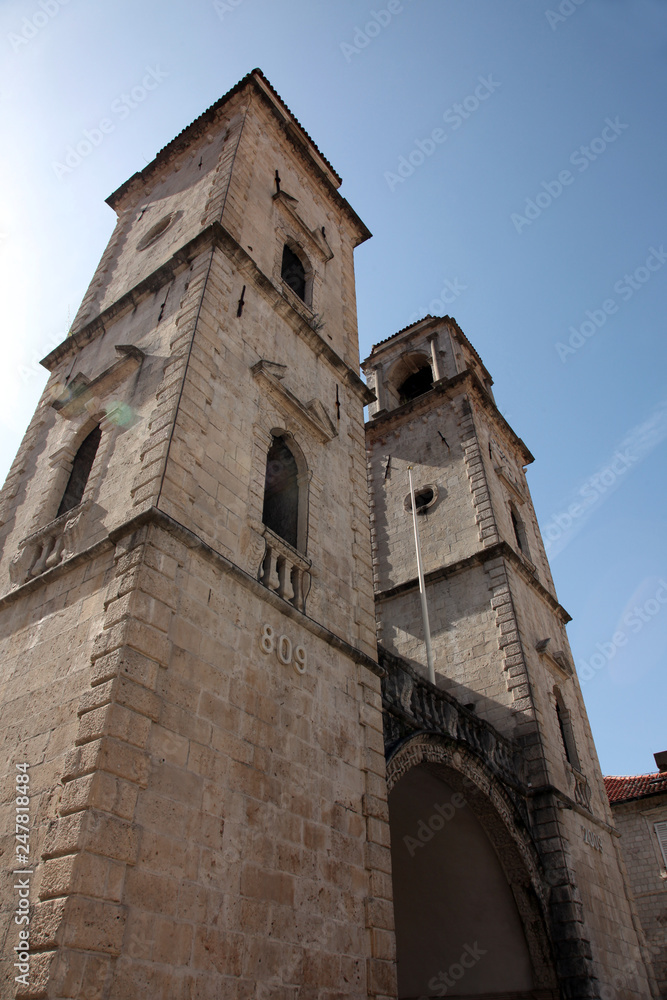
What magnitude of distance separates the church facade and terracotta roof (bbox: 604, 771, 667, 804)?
6713mm

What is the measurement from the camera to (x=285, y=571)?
26.7 ft

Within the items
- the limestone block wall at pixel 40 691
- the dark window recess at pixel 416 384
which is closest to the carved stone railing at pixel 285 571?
the limestone block wall at pixel 40 691

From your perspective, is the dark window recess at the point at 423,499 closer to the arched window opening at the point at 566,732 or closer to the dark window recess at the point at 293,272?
the arched window opening at the point at 566,732

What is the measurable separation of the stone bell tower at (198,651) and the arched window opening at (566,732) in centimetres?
813

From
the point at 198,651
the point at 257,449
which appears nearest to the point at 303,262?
the point at 257,449

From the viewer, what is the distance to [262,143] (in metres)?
14.0

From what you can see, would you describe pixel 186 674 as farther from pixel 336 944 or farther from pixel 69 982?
pixel 336 944

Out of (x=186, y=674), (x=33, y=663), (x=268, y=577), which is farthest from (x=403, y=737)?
(x=33, y=663)

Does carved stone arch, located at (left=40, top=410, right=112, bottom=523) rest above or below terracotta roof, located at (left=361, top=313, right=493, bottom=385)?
below

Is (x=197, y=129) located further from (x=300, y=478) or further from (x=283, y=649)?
(x=283, y=649)

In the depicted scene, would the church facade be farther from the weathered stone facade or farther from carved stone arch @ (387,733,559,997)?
the weathered stone facade

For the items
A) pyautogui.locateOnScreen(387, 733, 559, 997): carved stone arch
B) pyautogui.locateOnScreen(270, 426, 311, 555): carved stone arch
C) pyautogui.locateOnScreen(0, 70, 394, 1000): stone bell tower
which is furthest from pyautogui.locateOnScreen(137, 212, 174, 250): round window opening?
pyautogui.locateOnScreen(387, 733, 559, 997): carved stone arch

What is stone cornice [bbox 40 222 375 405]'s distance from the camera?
34.0 ft

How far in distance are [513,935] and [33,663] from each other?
30.5ft
